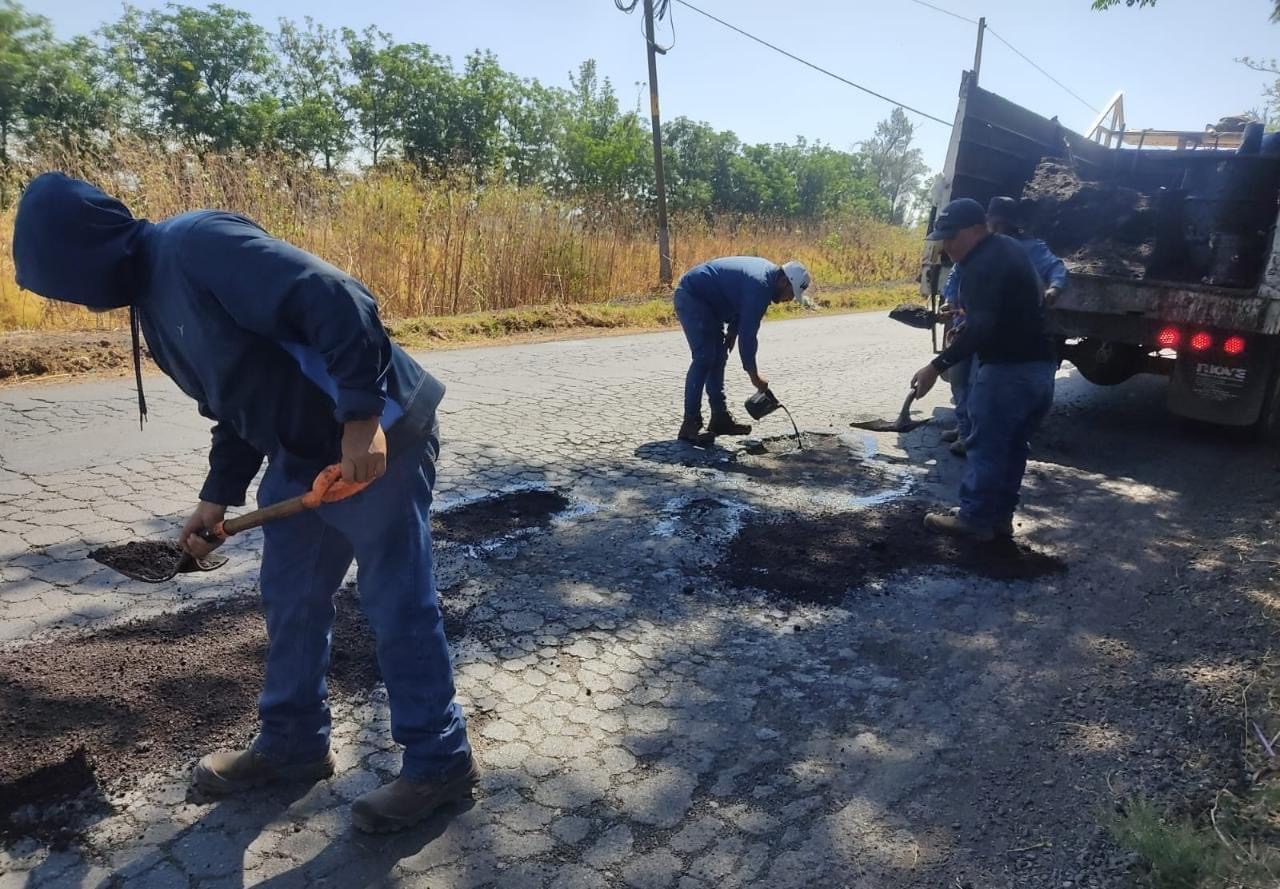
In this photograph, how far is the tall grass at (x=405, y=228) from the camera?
9477mm

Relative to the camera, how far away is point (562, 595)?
3.71 meters

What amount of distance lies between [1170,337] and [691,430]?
3.56 metres

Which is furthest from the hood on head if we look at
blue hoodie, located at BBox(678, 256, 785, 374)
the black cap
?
blue hoodie, located at BBox(678, 256, 785, 374)

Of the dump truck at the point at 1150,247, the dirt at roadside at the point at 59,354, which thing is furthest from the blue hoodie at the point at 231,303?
the dump truck at the point at 1150,247

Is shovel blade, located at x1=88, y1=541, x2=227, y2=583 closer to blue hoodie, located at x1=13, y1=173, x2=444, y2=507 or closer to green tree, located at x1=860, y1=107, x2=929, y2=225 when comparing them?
blue hoodie, located at x1=13, y1=173, x2=444, y2=507

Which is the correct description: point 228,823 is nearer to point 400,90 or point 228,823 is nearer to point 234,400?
point 234,400

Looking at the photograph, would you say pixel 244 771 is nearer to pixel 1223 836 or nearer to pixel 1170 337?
pixel 1223 836

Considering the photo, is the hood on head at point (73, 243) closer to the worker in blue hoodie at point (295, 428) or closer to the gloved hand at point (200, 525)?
the worker in blue hoodie at point (295, 428)

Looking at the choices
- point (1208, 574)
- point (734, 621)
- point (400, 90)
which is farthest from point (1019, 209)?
point (400, 90)

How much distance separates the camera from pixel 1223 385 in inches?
244

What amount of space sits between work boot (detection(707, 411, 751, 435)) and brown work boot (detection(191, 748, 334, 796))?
440 cm

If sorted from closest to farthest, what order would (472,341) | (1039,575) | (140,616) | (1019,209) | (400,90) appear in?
(140,616), (1039,575), (1019,209), (472,341), (400,90)

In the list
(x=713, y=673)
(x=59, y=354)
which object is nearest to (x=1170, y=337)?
(x=713, y=673)

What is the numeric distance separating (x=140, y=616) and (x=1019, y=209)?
7.56 metres
